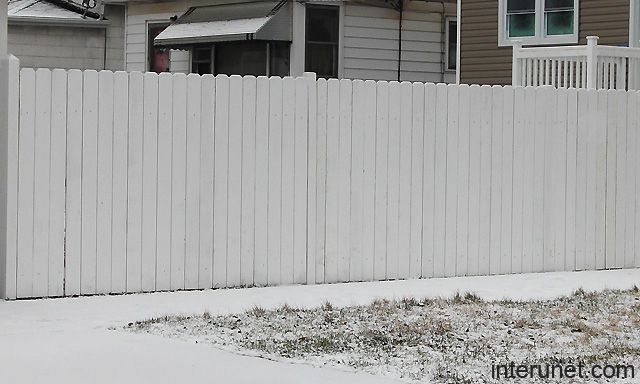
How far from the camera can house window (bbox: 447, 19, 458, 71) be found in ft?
92.7

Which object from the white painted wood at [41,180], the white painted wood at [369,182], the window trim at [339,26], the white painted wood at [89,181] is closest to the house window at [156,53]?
the window trim at [339,26]

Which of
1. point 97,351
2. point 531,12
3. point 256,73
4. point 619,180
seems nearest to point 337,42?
point 256,73

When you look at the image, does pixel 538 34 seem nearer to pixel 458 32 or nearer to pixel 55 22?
pixel 458 32

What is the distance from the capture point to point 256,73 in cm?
2761

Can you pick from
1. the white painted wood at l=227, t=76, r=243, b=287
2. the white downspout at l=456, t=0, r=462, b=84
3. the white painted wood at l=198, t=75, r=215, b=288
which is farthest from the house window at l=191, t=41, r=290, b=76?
the white painted wood at l=198, t=75, r=215, b=288

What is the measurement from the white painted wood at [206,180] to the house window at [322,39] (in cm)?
1435

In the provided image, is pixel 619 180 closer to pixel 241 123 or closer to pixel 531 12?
pixel 241 123

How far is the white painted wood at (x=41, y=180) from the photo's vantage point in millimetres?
11812

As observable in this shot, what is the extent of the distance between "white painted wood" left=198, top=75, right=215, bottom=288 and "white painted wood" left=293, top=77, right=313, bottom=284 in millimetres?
897

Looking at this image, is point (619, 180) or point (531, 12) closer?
point (619, 180)

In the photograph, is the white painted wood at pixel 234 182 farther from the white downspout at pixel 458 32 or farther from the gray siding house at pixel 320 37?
the gray siding house at pixel 320 37

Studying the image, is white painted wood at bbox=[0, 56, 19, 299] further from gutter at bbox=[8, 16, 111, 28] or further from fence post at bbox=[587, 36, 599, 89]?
A: gutter at bbox=[8, 16, 111, 28]

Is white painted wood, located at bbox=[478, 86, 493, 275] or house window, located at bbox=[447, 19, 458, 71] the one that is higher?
house window, located at bbox=[447, 19, 458, 71]

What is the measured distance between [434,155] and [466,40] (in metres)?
12.2
